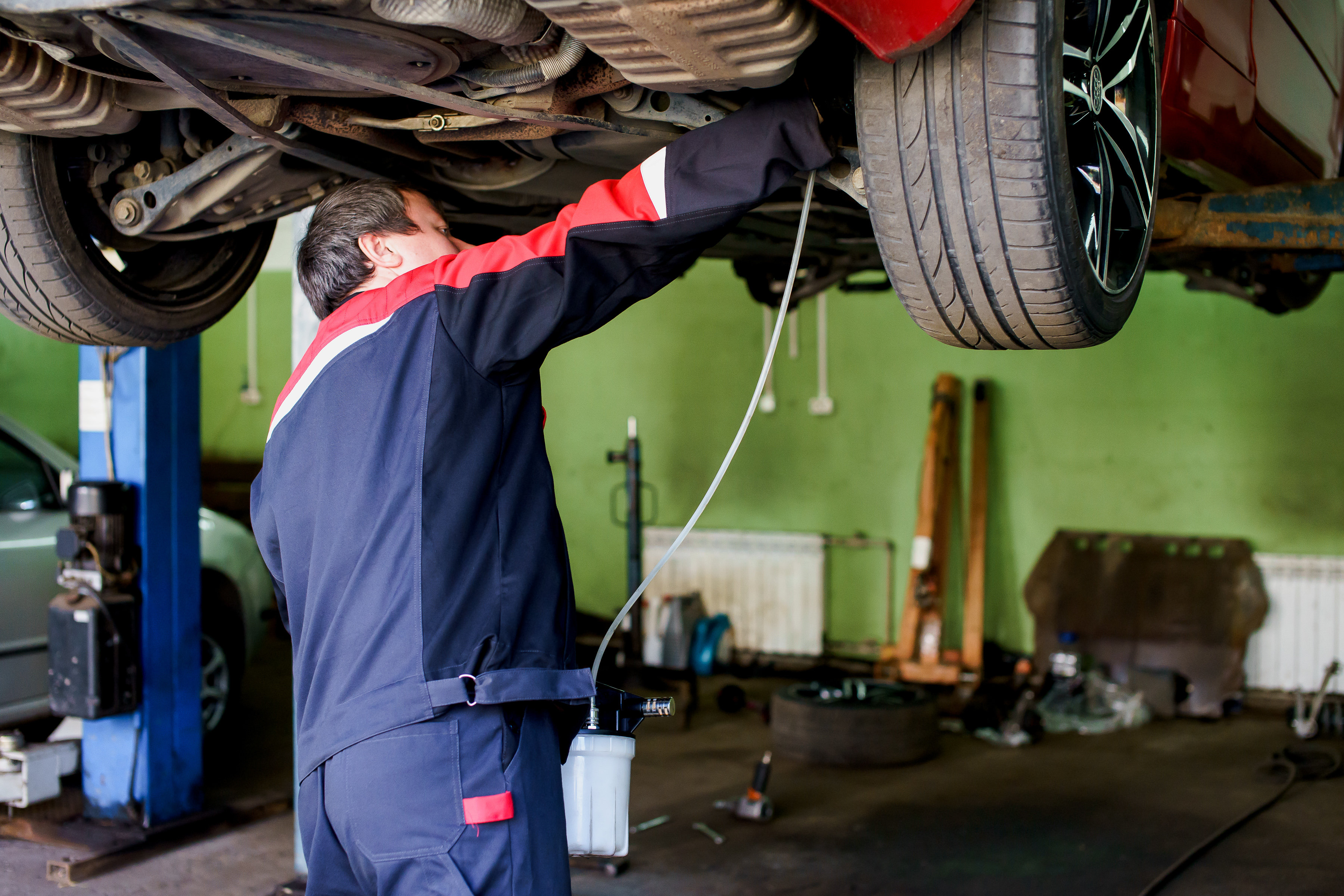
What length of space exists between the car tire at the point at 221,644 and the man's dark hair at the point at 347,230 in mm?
2919

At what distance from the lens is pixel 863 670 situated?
588 cm

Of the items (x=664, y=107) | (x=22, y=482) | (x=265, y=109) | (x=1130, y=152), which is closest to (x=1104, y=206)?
(x=1130, y=152)

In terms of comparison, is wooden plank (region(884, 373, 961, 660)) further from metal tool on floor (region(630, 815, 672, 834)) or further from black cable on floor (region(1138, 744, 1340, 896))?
metal tool on floor (region(630, 815, 672, 834))

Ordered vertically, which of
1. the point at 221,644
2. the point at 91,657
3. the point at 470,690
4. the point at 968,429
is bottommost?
the point at 221,644

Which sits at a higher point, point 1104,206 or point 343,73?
point 343,73

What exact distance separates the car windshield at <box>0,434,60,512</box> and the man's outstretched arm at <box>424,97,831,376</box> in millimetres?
3111

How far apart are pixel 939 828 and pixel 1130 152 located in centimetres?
257

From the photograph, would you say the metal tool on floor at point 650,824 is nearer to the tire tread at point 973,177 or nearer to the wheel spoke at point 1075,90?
the tire tread at point 973,177

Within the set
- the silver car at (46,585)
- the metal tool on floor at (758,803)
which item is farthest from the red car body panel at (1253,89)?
the silver car at (46,585)

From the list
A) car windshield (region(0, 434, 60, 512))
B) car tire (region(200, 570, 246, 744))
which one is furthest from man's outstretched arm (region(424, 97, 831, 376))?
car tire (region(200, 570, 246, 744))

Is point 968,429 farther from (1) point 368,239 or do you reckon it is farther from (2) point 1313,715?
(1) point 368,239

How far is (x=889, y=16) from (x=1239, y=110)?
1.34m

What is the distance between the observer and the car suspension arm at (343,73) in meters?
1.41

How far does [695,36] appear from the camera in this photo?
135 cm
